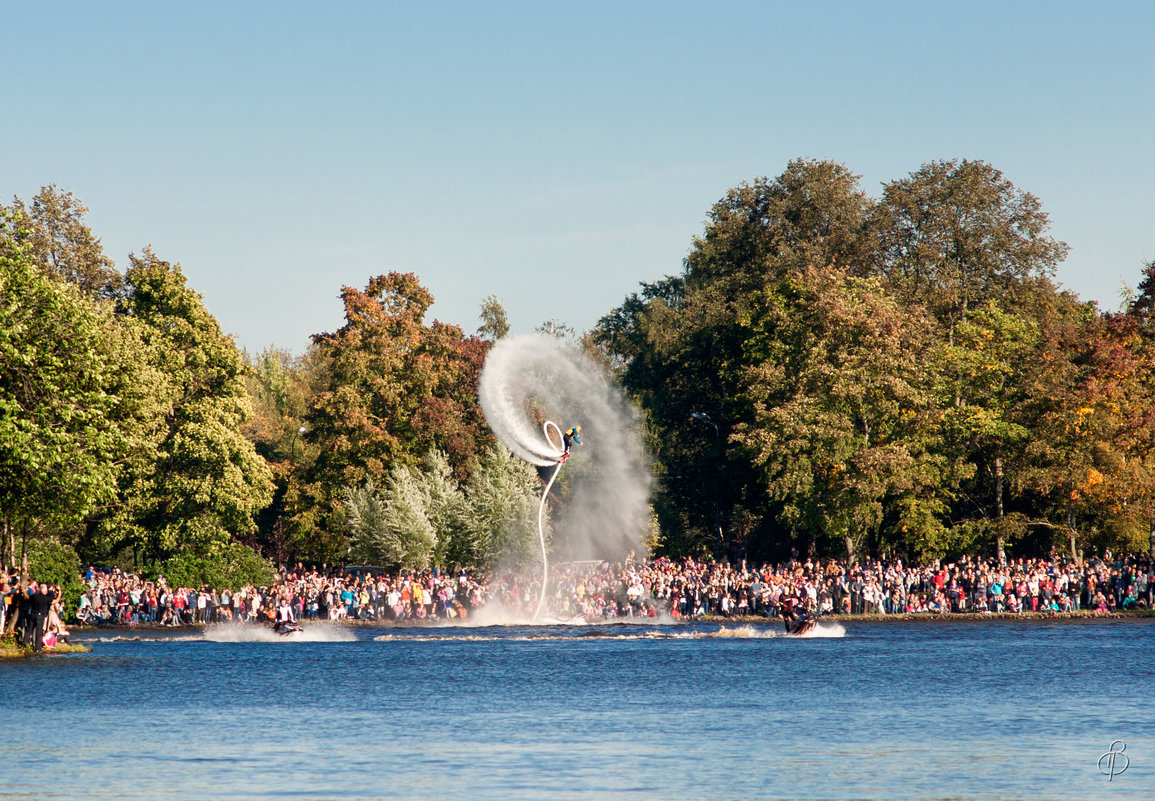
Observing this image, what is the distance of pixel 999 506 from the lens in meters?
66.2

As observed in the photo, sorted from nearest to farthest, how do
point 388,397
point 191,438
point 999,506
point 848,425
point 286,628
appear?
point 286,628
point 848,425
point 999,506
point 191,438
point 388,397

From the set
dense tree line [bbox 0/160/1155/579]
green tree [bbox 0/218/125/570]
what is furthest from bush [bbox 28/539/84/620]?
green tree [bbox 0/218/125/570]

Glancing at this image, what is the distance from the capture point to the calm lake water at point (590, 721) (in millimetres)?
20156

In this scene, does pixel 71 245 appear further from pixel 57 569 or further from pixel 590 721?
pixel 590 721

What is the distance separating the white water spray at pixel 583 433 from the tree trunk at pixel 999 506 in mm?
16445

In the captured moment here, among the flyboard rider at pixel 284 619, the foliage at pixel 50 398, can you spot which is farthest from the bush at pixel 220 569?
the foliage at pixel 50 398

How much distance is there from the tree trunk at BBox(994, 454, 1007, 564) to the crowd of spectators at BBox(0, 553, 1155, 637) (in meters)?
1.07

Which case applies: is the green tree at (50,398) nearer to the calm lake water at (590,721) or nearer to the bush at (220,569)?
the calm lake water at (590,721)

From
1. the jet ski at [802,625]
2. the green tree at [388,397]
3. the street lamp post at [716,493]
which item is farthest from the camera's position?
the street lamp post at [716,493]

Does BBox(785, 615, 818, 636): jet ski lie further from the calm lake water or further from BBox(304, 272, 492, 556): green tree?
BBox(304, 272, 492, 556): green tree

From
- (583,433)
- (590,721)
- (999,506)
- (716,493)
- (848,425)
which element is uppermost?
(848,425)

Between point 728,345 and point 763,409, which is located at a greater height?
point 728,345

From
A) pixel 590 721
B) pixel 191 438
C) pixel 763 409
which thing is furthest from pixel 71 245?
pixel 590 721

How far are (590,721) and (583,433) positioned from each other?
41.2 metres
